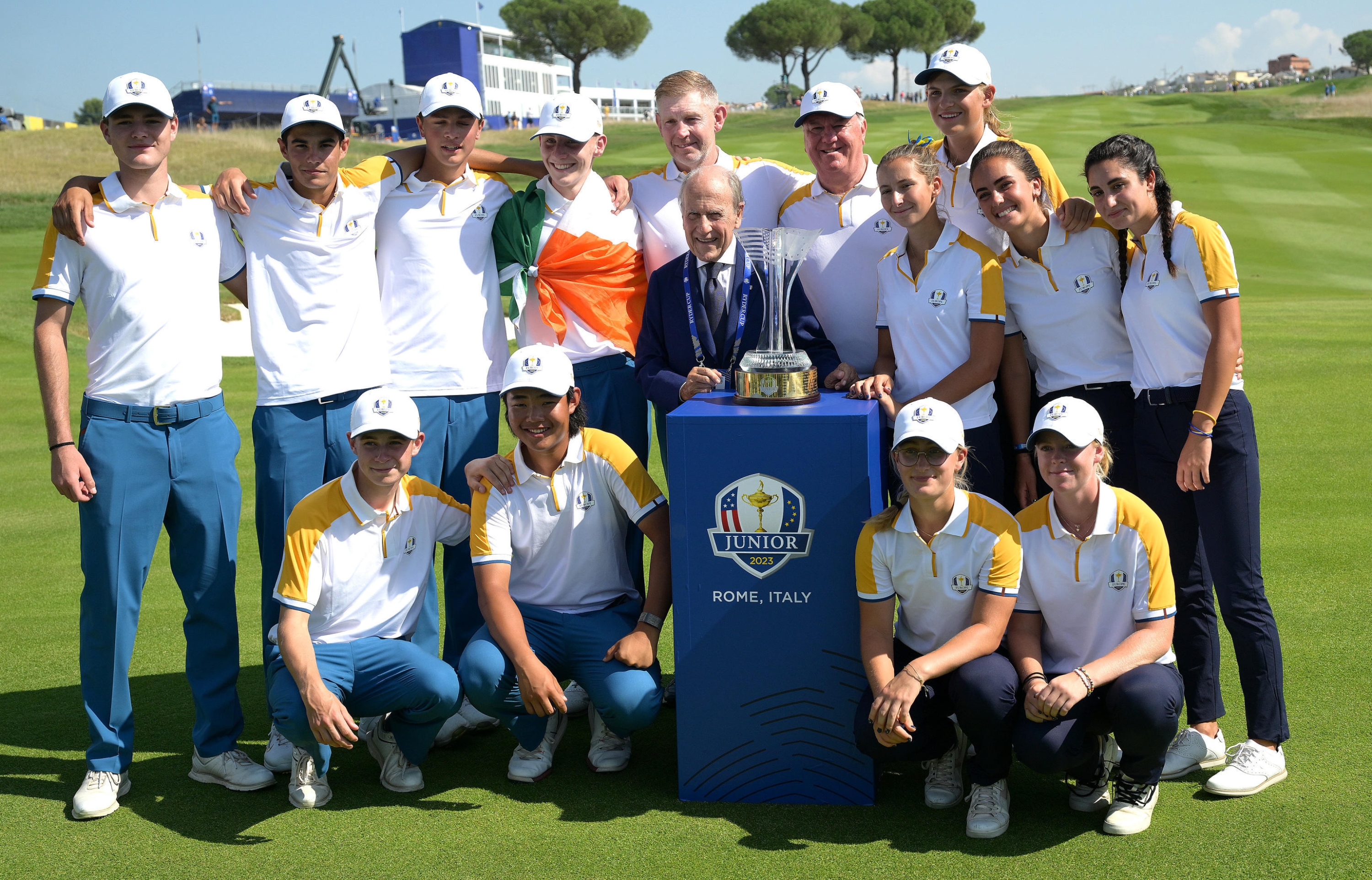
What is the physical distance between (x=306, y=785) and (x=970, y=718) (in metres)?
2.21

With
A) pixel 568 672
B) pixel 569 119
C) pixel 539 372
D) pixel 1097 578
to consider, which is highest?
pixel 569 119

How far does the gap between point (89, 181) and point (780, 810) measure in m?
3.19

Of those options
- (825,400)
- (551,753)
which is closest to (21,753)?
(551,753)

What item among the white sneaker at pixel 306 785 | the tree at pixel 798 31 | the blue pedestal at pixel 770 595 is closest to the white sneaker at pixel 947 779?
the blue pedestal at pixel 770 595

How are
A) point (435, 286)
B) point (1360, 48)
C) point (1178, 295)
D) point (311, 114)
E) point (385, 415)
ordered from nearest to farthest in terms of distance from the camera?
point (1178, 295) → point (385, 415) → point (311, 114) → point (435, 286) → point (1360, 48)

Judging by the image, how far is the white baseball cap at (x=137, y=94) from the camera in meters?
4.02

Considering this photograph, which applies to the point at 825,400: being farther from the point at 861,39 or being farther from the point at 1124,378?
the point at 861,39

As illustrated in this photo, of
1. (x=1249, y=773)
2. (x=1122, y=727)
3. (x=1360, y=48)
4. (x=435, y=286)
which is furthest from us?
(x=1360, y=48)

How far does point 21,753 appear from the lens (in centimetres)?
446

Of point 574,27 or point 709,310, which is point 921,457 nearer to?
point 709,310

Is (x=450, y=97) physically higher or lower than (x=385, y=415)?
higher

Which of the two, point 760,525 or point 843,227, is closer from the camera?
point 760,525

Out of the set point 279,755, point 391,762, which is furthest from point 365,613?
point 279,755

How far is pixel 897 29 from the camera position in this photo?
258 ft
